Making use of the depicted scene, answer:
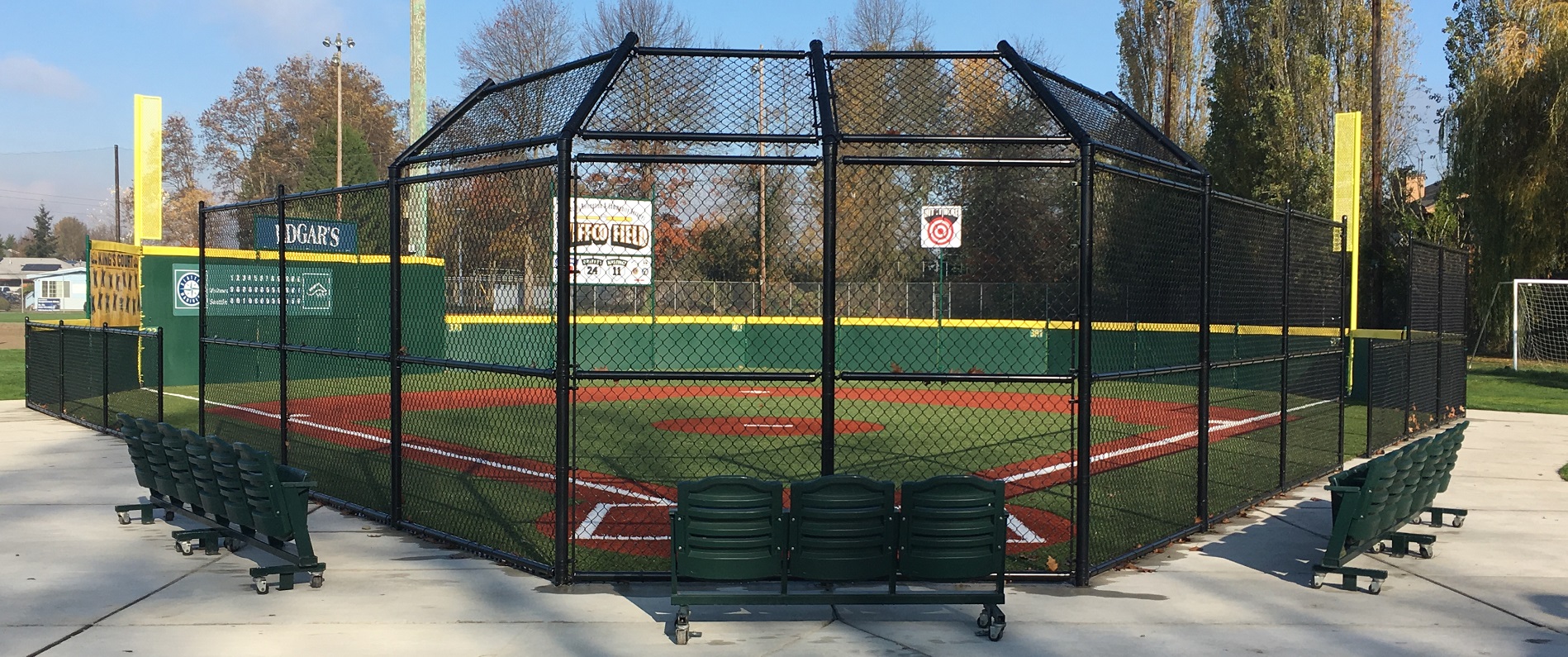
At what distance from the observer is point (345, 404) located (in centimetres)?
→ 2019

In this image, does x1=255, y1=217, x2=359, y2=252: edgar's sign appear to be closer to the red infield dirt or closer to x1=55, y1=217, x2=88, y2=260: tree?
the red infield dirt

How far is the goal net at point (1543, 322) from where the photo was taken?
3206 cm

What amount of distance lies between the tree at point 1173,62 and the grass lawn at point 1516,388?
2041cm

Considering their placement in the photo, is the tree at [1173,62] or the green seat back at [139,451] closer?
the green seat back at [139,451]

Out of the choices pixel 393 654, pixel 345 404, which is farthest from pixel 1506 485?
pixel 345 404

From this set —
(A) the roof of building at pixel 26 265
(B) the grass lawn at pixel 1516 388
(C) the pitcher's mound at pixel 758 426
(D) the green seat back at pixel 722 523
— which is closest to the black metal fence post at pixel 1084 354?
(D) the green seat back at pixel 722 523

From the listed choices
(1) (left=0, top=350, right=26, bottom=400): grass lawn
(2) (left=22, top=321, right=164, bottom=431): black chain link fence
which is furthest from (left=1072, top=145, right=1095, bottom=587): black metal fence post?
→ (1) (left=0, top=350, right=26, bottom=400): grass lawn

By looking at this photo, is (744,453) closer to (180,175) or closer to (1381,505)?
(1381,505)

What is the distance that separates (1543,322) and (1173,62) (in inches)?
896

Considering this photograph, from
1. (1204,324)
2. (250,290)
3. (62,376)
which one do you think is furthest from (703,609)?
(250,290)

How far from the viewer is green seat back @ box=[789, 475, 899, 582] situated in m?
6.39

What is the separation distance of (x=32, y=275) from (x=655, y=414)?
13740 centimetres

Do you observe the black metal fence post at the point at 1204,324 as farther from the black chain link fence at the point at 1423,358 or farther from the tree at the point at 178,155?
the tree at the point at 178,155

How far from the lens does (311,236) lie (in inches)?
878
